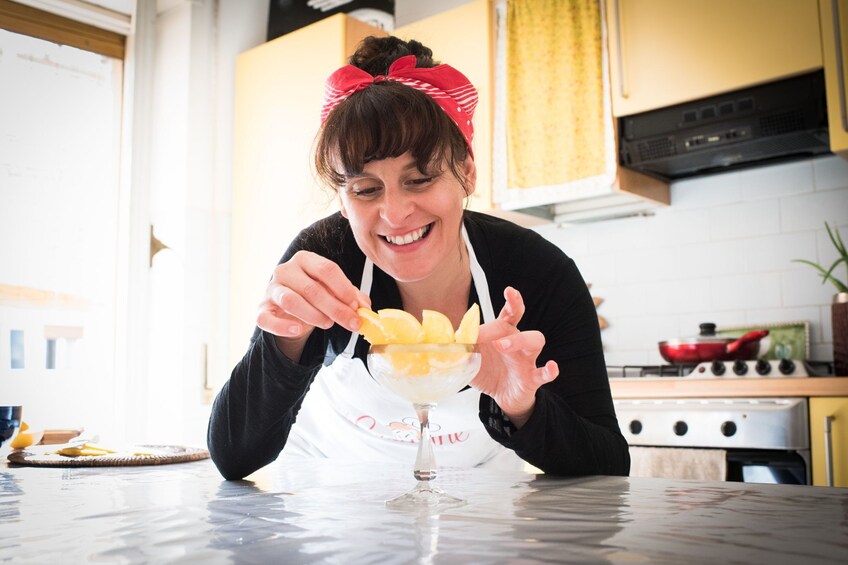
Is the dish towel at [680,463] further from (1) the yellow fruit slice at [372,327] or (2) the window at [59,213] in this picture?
(2) the window at [59,213]

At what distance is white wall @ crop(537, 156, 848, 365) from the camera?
2703 mm

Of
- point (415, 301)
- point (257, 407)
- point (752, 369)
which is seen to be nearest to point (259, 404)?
point (257, 407)

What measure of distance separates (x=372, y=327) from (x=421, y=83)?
555 millimetres

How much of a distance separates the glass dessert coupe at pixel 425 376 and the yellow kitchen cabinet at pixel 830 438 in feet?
5.71

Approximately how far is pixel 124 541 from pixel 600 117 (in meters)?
2.58

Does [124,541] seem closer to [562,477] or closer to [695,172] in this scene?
[562,477]

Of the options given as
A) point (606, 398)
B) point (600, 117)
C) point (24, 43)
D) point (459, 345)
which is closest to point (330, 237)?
point (606, 398)

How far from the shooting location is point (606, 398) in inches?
47.3

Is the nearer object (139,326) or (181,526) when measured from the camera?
(181,526)

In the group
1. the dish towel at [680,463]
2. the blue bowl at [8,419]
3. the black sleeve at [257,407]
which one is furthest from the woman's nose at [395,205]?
the dish towel at [680,463]

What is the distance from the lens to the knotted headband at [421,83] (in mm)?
1262

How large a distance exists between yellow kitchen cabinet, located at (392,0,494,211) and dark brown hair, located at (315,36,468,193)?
6.06 feet

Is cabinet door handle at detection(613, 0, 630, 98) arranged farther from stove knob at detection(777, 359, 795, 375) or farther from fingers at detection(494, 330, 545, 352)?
fingers at detection(494, 330, 545, 352)

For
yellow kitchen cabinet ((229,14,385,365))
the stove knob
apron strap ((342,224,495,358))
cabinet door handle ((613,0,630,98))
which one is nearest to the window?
yellow kitchen cabinet ((229,14,385,365))
